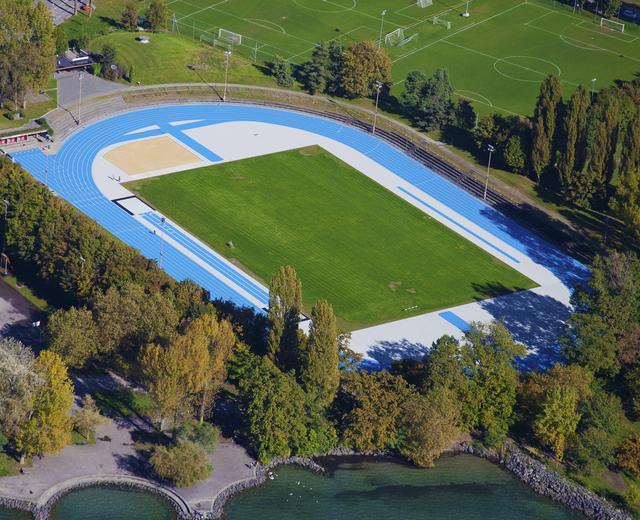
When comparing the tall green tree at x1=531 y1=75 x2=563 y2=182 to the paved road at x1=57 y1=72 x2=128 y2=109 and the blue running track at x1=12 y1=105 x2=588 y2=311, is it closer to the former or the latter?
the blue running track at x1=12 y1=105 x2=588 y2=311

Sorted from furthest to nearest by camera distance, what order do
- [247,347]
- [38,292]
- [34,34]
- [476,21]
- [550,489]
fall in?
1. [476,21]
2. [34,34]
3. [38,292]
4. [247,347]
5. [550,489]

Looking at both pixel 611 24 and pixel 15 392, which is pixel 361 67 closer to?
pixel 611 24

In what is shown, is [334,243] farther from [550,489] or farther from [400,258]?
[550,489]

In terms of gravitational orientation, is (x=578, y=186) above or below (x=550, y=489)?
above

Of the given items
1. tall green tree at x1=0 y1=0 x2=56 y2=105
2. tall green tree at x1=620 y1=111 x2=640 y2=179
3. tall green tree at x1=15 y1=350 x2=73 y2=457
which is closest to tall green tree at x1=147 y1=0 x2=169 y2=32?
tall green tree at x1=0 y1=0 x2=56 y2=105

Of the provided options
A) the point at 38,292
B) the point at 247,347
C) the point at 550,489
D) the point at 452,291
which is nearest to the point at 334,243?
the point at 452,291

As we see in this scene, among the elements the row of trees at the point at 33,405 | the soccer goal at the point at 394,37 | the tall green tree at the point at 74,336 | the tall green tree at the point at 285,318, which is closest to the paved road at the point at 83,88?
the soccer goal at the point at 394,37

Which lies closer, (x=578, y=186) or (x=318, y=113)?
(x=578, y=186)

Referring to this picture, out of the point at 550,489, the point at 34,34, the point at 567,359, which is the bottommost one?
the point at 550,489
